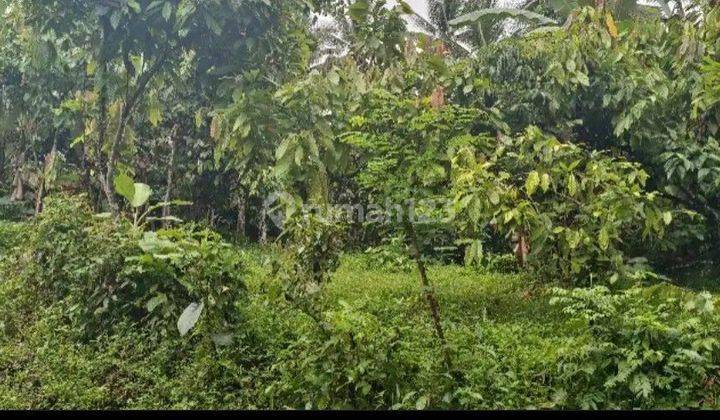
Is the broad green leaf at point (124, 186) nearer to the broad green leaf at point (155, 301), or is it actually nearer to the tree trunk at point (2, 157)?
the broad green leaf at point (155, 301)

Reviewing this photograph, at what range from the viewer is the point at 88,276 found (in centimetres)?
371

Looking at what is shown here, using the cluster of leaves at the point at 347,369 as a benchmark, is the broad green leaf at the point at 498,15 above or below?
above

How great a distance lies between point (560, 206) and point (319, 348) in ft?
6.34

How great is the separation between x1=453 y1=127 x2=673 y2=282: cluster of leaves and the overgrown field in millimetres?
376

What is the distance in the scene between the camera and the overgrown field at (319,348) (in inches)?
111

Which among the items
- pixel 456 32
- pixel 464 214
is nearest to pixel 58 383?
pixel 464 214

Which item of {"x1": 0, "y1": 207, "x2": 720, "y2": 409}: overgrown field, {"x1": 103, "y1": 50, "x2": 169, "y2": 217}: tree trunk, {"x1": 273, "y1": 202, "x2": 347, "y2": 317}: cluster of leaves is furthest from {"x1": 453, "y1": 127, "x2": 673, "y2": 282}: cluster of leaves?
{"x1": 103, "y1": 50, "x2": 169, "y2": 217}: tree trunk

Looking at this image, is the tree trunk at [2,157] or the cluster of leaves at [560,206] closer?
the cluster of leaves at [560,206]

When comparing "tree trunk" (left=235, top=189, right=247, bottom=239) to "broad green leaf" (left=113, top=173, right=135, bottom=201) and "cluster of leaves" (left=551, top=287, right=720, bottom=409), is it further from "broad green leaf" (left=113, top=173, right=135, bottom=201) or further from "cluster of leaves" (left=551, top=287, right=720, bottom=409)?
"cluster of leaves" (left=551, top=287, right=720, bottom=409)

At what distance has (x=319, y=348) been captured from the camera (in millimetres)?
2908

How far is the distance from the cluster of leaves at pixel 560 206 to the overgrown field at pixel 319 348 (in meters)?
0.38

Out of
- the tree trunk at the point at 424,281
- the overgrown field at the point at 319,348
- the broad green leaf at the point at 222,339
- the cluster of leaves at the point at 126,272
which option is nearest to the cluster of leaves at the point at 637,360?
the overgrown field at the point at 319,348

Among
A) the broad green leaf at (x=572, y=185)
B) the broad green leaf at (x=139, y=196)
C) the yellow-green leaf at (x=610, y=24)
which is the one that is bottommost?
the broad green leaf at (x=139, y=196)

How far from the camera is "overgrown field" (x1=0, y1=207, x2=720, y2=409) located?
2.81m
